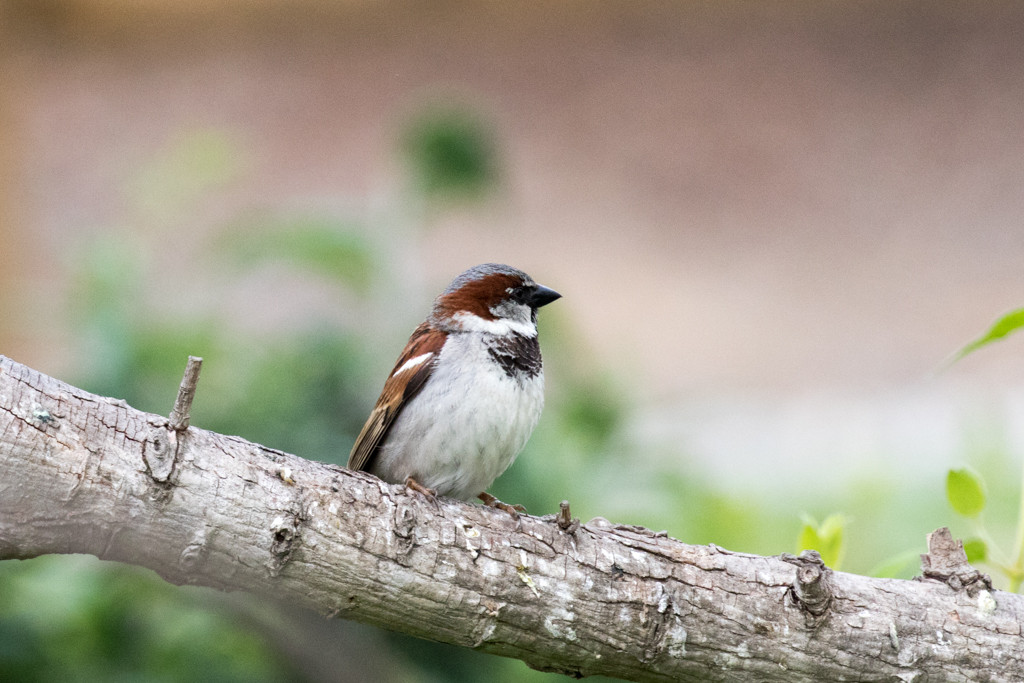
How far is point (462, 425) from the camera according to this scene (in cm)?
204

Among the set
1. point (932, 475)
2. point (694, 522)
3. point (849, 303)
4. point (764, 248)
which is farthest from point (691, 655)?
point (764, 248)

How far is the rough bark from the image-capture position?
1441 mm

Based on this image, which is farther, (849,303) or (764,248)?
(764,248)

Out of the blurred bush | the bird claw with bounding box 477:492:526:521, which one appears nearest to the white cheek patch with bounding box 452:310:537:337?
the bird claw with bounding box 477:492:526:521

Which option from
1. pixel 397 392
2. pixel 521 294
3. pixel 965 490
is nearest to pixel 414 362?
pixel 397 392

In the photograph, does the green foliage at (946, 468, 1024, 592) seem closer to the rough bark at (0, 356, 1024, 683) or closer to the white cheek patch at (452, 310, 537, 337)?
the rough bark at (0, 356, 1024, 683)

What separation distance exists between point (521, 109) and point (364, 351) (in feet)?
18.4

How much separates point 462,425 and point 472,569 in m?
0.45

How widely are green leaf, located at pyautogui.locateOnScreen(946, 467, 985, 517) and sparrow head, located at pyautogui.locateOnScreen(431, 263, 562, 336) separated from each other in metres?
0.94

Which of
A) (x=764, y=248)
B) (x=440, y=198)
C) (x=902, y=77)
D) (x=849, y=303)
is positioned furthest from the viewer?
(x=902, y=77)

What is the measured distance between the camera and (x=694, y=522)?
2930 mm

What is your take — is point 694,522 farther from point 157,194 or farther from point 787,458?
point 787,458

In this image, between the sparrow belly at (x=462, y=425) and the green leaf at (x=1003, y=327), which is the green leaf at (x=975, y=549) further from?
the sparrow belly at (x=462, y=425)

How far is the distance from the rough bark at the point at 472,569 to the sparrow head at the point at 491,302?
57 cm
